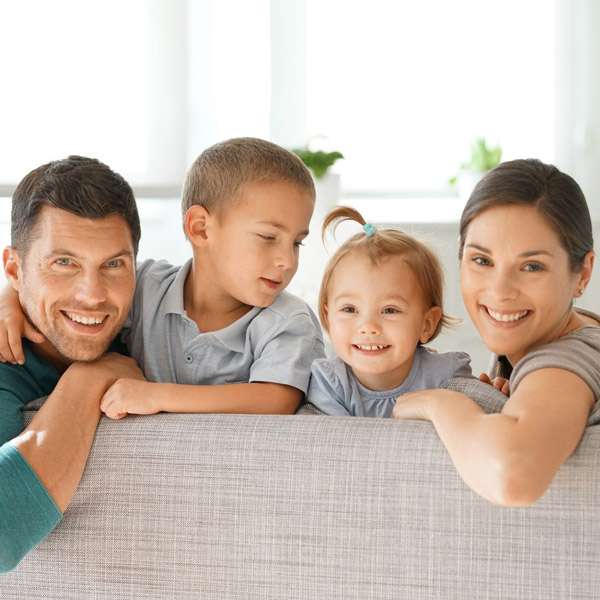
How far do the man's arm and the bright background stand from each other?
7.77 ft

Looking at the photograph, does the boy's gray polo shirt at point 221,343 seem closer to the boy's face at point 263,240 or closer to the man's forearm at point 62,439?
the boy's face at point 263,240

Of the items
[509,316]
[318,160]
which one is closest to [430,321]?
[509,316]

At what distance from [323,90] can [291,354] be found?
2890 mm

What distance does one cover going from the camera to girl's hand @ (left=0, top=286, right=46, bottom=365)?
1670 mm

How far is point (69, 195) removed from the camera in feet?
5.54

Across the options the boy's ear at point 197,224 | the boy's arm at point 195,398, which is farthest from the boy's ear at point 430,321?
the boy's ear at point 197,224

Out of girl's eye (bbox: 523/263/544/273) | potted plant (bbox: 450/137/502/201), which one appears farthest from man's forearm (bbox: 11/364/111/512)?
potted plant (bbox: 450/137/502/201)

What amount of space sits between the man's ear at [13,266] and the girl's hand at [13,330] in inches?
1.0

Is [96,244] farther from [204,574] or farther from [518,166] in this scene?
[518,166]

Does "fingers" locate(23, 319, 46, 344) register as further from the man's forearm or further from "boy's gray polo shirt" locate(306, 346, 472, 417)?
"boy's gray polo shirt" locate(306, 346, 472, 417)

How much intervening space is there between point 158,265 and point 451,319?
0.64 meters

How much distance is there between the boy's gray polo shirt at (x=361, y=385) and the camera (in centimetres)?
173

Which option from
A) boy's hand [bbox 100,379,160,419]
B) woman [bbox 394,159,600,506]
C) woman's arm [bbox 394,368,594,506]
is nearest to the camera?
woman's arm [bbox 394,368,594,506]

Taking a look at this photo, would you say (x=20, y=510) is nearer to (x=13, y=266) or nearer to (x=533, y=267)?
(x=13, y=266)
